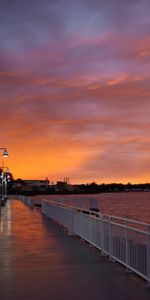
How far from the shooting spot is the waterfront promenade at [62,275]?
9.62 meters

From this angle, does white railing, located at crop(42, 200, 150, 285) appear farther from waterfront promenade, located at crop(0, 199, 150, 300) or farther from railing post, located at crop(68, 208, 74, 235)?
railing post, located at crop(68, 208, 74, 235)

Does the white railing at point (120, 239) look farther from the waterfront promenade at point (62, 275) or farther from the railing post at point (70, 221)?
the railing post at point (70, 221)

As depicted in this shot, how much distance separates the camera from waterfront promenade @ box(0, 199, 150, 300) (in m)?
9.62

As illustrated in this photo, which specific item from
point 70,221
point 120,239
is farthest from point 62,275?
point 70,221

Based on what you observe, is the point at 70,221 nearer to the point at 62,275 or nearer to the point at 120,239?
the point at 120,239

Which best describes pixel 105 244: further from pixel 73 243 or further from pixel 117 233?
pixel 73 243

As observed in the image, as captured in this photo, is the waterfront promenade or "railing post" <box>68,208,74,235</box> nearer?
the waterfront promenade

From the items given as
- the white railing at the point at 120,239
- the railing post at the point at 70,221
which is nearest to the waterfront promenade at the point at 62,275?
the white railing at the point at 120,239

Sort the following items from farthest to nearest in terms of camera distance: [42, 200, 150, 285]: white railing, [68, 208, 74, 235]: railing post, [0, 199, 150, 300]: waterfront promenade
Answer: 1. [68, 208, 74, 235]: railing post
2. [42, 200, 150, 285]: white railing
3. [0, 199, 150, 300]: waterfront promenade

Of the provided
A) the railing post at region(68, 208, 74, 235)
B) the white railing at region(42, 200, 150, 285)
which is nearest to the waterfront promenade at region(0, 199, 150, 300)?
the white railing at region(42, 200, 150, 285)

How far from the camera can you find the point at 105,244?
14703mm

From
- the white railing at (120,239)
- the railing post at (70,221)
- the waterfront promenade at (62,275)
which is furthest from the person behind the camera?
the railing post at (70,221)

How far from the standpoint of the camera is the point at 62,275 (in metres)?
11.7

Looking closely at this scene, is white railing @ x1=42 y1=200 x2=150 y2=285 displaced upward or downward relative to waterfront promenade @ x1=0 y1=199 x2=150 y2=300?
upward
